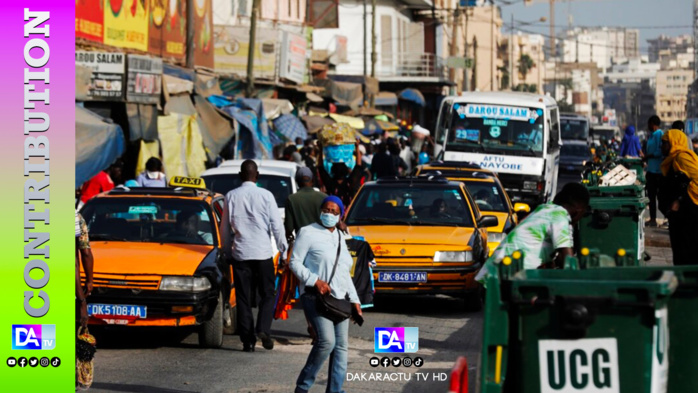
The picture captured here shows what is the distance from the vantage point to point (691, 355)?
252 inches

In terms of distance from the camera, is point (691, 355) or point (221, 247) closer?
point (691, 355)

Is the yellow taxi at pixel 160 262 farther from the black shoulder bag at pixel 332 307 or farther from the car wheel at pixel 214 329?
the black shoulder bag at pixel 332 307

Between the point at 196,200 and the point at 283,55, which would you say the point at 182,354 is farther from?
the point at 283,55

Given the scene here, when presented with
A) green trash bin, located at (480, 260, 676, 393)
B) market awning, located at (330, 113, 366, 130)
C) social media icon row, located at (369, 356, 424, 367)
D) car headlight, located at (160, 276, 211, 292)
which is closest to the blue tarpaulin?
market awning, located at (330, 113, 366, 130)

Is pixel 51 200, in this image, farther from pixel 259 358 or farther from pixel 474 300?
pixel 474 300

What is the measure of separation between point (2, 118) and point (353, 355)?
3947 mm

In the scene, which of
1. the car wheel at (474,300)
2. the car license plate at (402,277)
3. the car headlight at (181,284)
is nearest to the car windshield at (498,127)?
the car wheel at (474,300)

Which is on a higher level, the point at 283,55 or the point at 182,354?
the point at 283,55

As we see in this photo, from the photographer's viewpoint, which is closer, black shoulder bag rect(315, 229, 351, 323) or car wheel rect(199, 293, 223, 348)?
black shoulder bag rect(315, 229, 351, 323)

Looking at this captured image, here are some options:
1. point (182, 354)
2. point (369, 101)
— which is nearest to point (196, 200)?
point (182, 354)

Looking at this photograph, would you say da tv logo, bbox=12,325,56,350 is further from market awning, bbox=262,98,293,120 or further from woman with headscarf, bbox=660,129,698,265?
market awning, bbox=262,98,293,120

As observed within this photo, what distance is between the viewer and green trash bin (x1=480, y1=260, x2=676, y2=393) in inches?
235

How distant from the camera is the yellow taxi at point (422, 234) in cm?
1405

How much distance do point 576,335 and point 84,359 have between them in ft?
14.2
